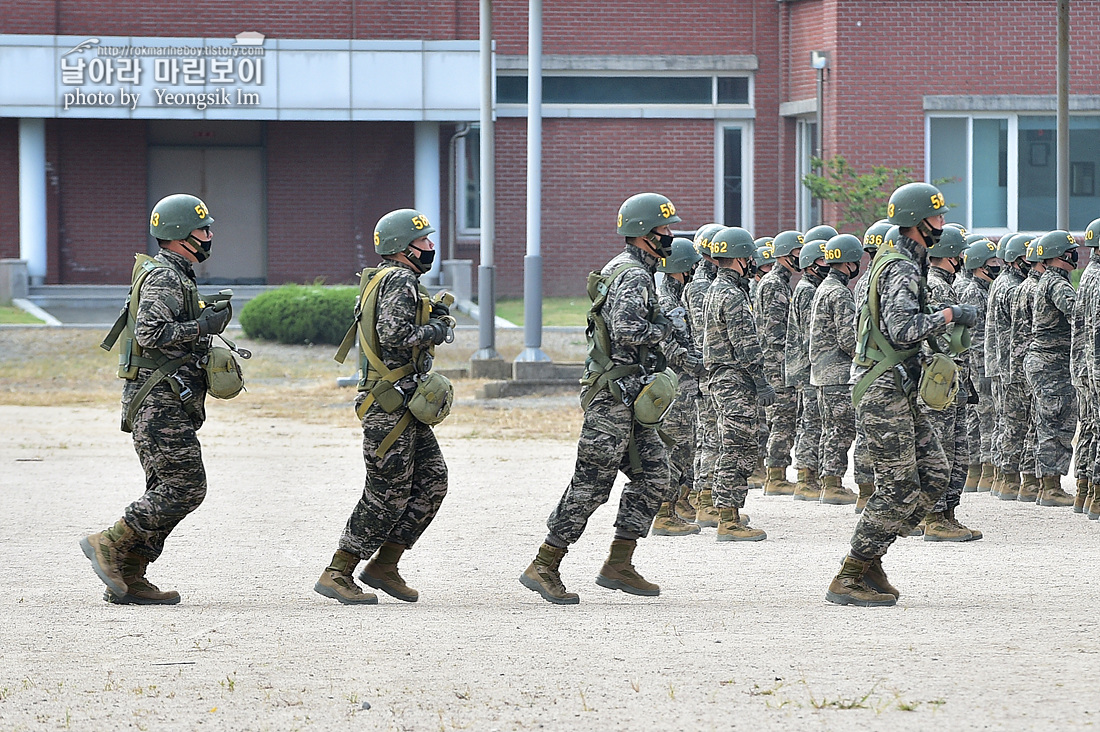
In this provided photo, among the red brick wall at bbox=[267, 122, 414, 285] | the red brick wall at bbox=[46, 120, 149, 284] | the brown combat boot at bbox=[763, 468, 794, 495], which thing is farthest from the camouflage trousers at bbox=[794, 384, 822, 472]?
the red brick wall at bbox=[46, 120, 149, 284]

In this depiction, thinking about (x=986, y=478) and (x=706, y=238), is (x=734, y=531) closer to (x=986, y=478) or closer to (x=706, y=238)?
(x=706, y=238)

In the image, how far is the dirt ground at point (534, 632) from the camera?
557 centimetres

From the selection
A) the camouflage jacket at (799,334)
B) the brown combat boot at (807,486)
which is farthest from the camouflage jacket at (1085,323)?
the brown combat boot at (807,486)

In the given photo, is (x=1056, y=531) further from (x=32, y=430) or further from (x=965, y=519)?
(x=32, y=430)

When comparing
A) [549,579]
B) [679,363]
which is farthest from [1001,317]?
[549,579]

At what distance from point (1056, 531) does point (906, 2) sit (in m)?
18.4

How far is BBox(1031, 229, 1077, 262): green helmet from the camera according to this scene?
11398 mm

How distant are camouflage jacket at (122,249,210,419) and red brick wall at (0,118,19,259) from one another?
77.2 feet

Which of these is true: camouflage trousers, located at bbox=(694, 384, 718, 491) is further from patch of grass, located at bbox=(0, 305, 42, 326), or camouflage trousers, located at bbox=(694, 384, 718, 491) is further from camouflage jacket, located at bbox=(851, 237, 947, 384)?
patch of grass, located at bbox=(0, 305, 42, 326)

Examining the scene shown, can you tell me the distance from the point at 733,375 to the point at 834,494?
1.79 m

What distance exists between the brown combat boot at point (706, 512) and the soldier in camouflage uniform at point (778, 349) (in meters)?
1.36

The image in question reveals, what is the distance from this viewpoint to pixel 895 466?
743 cm

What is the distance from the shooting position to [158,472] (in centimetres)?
758

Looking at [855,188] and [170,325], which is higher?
[855,188]
